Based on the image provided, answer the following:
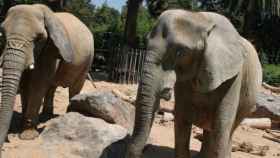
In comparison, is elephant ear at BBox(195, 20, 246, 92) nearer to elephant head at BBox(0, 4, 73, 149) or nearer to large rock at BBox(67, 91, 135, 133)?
elephant head at BBox(0, 4, 73, 149)

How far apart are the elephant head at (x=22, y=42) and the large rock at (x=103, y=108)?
2.77 feet

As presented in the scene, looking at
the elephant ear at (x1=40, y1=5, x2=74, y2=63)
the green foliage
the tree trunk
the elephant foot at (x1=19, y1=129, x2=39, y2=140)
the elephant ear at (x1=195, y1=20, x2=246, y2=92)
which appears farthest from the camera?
the green foliage

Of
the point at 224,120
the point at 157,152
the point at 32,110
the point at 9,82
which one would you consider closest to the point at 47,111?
the point at 32,110

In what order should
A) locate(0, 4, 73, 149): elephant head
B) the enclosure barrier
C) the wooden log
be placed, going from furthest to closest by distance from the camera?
the enclosure barrier < the wooden log < locate(0, 4, 73, 149): elephant head

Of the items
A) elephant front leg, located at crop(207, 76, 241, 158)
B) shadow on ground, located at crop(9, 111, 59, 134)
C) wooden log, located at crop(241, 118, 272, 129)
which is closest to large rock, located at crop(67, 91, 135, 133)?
shadow on ground, located at crop(9, 111, 59, 134)

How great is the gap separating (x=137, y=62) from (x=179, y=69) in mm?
14994

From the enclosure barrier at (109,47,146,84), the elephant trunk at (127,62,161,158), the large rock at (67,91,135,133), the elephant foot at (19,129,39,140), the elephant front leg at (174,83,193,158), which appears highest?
the elephant trunk at (127,62,161,158)

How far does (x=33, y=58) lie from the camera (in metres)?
6.89

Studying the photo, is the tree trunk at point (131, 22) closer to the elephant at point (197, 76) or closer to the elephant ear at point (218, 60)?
the elephant at point (197, 76)

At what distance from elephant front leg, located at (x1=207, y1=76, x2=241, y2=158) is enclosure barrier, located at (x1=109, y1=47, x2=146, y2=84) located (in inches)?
559

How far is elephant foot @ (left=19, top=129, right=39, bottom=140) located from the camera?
759 cm

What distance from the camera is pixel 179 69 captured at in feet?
17.8

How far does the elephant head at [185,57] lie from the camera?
4.95 m

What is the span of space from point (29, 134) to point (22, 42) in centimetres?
156
